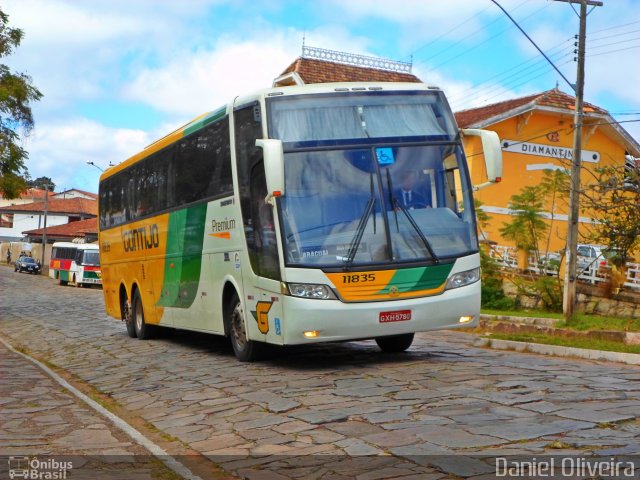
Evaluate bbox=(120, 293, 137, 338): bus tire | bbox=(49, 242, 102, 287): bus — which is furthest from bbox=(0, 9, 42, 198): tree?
bbox=(49, 242, 102, 287): bus

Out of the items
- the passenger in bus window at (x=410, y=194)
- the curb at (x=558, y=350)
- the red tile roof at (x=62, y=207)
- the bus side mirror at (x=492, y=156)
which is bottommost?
the curb at (x=558, y=350)

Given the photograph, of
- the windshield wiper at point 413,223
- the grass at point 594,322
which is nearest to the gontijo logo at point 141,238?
the windshield wiper at point 413,223

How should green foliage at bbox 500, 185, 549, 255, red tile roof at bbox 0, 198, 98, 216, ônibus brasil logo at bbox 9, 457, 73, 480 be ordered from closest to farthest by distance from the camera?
ônibus brasil logo at bbox 9, 457, 73, 480 → green foliage at bbox 500, 185, 549, 255 → red tile roof at bbox 0, 198, 98, 216

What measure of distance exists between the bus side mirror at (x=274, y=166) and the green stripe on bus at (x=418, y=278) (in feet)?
5.88

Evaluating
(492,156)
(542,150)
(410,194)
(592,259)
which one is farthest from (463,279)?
(542,150)

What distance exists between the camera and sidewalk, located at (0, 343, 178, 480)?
676 centimetres

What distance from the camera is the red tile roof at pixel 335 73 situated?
1740 inches

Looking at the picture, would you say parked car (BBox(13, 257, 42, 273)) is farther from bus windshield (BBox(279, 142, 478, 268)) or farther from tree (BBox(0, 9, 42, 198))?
bus windshield (BBox(279, 142, 478, 268))

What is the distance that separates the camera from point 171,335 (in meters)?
19.7

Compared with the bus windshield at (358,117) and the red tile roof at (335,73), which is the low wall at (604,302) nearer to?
the bus windshield at (358,117)

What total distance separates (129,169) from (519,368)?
35.6 feet

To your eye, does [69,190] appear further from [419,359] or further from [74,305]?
[419,359]

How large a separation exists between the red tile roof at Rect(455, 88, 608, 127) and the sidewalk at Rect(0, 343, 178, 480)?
107ft

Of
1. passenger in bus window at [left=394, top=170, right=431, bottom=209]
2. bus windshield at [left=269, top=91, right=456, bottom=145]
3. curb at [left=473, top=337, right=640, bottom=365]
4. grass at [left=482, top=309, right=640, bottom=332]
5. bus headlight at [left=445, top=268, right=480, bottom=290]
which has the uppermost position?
bus windshield at [left=269, top=91, right=456, bottom=145]
